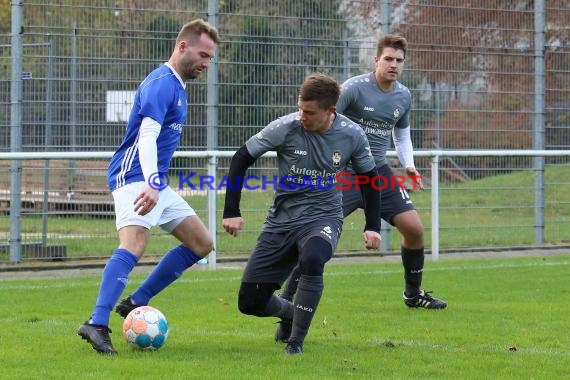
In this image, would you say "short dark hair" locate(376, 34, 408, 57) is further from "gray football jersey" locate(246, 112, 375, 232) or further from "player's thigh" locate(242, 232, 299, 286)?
A: "player's thigh" locate(242, 232, 299, 286)

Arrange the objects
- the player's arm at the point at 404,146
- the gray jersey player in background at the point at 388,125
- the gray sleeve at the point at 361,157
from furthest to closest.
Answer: the player's arm at the point at 404,146
the gray jersey player in background at the point at 388,125
the gray sleeve at the point at 361,157

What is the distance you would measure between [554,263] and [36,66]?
6.42 meters

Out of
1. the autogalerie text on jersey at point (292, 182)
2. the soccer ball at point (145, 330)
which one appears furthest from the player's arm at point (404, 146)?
the soccer ball at point (145, 330)

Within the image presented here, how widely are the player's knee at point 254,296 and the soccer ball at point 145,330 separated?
1.72 ft

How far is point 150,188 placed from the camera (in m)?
6.47

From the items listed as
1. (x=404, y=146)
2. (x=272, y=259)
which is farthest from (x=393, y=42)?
(x=272, y=259)

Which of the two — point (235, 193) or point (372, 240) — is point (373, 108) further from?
point (235, 193)

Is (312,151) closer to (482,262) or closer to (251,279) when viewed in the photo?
(251,279)

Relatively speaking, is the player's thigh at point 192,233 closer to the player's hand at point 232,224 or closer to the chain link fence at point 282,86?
the player's hand at point 232,224

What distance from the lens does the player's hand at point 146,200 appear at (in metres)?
6.45

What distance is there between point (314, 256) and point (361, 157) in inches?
30.9

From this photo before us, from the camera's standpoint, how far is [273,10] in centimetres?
1405

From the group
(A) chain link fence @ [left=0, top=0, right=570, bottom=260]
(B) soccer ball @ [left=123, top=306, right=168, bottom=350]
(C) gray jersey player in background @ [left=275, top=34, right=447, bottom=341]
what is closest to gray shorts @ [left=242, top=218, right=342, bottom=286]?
(B) soccer ball @ [left=123, top=306, right=168, bottom=350]

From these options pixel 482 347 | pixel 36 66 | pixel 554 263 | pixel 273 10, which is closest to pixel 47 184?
pixel 36 66
